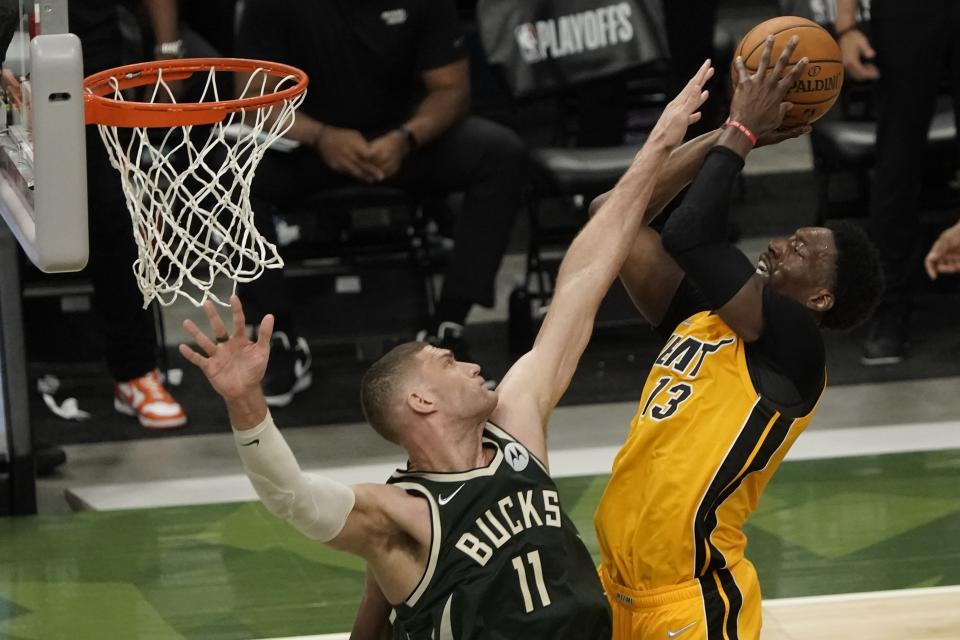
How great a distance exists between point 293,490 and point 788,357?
113 centimetres

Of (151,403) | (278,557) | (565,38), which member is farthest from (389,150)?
(278,557)

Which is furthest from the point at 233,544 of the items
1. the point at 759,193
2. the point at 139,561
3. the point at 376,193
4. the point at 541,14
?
the point at 759,193

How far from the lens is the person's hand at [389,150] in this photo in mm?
6184

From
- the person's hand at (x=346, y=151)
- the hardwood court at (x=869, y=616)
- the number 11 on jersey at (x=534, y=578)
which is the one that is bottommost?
the hardwood court at (x=869, y=616)

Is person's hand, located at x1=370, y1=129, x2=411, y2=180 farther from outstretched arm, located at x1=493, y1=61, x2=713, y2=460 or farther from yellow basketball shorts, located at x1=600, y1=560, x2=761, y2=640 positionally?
yellow basketball shorts, located at x1=600, y1=560, x2=761, y2=640

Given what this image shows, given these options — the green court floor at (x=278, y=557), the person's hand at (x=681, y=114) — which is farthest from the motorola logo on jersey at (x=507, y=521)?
the green court floor at (x=278, y=557)

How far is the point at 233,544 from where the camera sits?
5219 mm

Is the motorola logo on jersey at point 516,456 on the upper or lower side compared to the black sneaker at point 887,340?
upper

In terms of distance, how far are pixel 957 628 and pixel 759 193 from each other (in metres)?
4.22

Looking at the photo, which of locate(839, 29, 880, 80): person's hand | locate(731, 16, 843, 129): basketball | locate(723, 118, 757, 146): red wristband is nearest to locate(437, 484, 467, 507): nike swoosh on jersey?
locate(723, 118, 757, 146): red wristband

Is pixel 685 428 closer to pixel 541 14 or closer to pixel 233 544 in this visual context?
pixel 233 544

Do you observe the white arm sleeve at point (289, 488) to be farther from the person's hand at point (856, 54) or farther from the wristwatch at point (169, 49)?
the person's hand at point (856, 54)

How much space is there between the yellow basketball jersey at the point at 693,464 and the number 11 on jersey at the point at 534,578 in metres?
0.33

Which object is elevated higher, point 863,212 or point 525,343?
point 863,212
